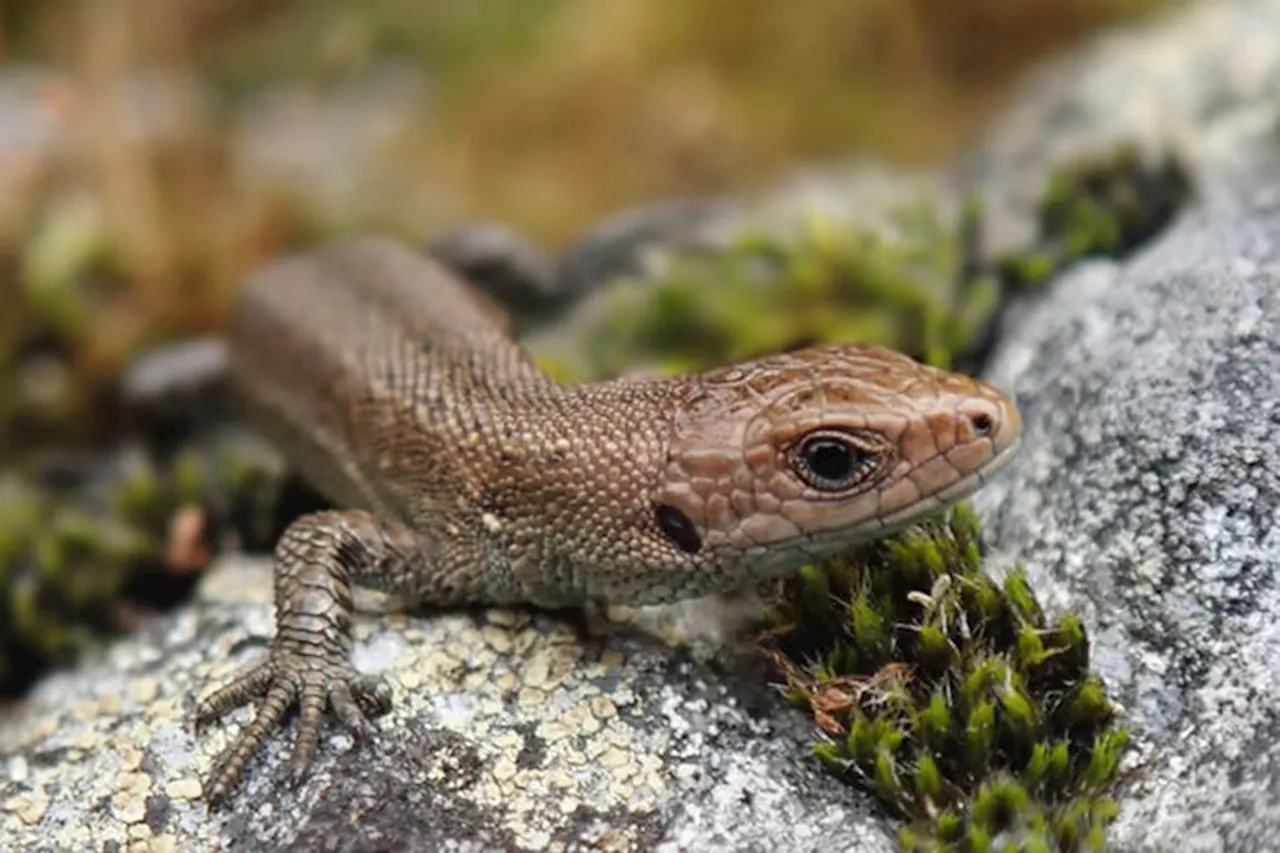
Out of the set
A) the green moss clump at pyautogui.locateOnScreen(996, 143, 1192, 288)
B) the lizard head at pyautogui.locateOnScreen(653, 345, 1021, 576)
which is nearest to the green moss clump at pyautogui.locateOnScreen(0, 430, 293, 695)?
the lizard head at pyautogui.locateOnScreen(653, 345, 1021, 576)

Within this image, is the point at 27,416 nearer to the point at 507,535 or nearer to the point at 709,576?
the point at 507,535

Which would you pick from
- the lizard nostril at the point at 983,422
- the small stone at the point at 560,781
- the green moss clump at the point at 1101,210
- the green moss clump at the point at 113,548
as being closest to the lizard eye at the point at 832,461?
the lizard nostril at the point at 983,422

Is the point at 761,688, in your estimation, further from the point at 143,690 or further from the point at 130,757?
the point at 143,690

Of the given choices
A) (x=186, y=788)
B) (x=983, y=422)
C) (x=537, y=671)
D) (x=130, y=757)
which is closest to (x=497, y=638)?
(x=537, y=671)

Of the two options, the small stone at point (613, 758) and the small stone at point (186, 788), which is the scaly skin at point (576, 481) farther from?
the small stone at point (613, 758)

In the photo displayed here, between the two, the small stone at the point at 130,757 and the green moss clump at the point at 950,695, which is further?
the small stone at the point at 130,757

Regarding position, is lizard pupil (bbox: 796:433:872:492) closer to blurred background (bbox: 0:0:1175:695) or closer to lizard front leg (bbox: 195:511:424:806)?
lizard front leg (bbox: 195:511:424:806)
